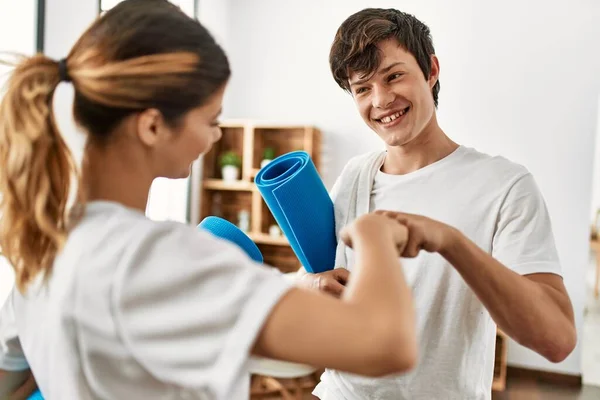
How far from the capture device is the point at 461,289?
3.37 ft

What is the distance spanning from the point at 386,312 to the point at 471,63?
349 cm

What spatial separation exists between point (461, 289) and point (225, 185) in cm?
312

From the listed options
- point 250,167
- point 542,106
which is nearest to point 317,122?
point 250,167

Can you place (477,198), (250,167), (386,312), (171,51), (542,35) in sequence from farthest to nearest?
(250,167)
(542,35)
(477,198)
(171,51)
(386,312)

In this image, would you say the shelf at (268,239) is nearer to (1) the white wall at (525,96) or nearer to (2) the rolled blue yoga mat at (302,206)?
(1) the white wall at (525,96)

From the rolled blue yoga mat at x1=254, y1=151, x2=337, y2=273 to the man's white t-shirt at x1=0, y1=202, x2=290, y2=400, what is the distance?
426 millimetres

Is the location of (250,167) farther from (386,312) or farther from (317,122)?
(386,312)

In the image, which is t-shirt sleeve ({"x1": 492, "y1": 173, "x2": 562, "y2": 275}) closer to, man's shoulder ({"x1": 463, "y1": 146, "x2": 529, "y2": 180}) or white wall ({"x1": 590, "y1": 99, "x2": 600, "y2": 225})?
man's shoulder ({"x1": 463, "y1": 146, "x2": 529, "y2": 180})

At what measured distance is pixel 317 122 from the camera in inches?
160

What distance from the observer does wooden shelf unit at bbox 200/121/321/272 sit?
3924 mm

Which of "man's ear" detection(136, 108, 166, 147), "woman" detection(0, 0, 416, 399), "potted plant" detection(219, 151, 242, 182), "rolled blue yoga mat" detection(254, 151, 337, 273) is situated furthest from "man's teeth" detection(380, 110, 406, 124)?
"potted plant" detection(219, 151, 242, 182)

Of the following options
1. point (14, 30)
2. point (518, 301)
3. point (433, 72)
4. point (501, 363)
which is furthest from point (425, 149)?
point (501, 363)

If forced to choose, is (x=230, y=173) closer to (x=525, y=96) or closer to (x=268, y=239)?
(x=268, y=239)

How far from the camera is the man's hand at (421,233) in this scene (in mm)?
747
